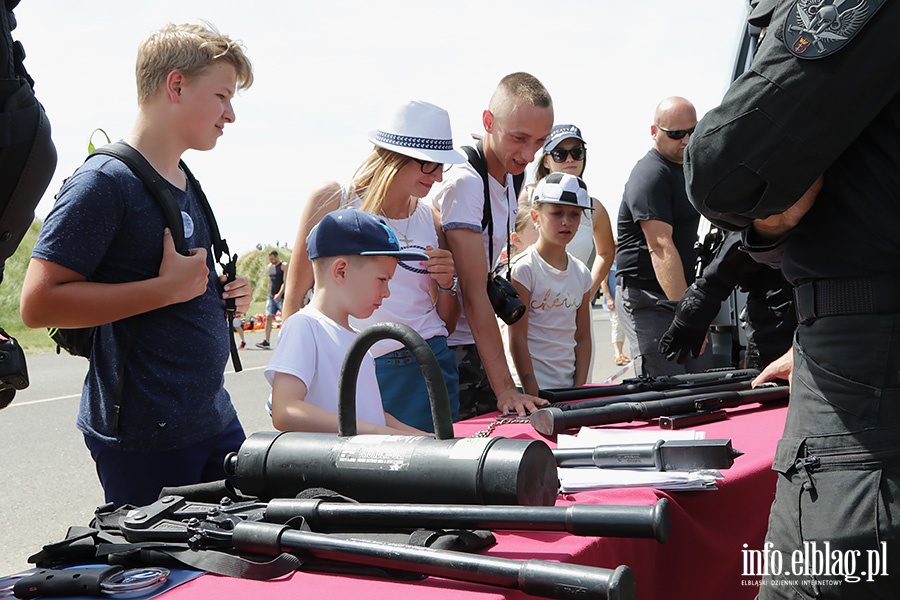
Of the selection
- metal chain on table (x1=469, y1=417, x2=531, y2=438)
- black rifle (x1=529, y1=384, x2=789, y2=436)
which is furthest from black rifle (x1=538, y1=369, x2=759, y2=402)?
metal chain on table (x1=469, y1=417, x2=531, y2=438)

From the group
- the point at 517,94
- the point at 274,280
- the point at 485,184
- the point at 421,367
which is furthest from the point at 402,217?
the point at 274,280

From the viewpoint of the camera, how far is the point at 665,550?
5.86 feet

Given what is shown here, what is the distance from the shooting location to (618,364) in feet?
32.4

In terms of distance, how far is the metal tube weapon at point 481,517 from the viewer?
1.11 m

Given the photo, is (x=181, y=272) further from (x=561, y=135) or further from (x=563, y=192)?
(x=561, y=135)

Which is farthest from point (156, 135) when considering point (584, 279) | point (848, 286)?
point (584, 279)

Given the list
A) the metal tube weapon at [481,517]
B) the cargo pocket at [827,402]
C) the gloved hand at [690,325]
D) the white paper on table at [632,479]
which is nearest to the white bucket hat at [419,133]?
the gloved hand at [690,325]

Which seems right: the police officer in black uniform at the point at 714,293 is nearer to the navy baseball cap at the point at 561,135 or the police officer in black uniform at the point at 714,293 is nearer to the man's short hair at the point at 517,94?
the man's short hair at the point at 517,94

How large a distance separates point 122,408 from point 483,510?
47.1 inches

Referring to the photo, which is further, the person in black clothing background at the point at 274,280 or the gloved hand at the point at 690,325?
the person in black clothing background at the point at 274,280

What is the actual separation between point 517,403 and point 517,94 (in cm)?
111

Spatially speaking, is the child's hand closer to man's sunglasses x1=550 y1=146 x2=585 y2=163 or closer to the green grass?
man's sunglasses x1=550 y1=146 x2=585 y2=163

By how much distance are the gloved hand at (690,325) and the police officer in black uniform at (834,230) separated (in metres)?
1.11
